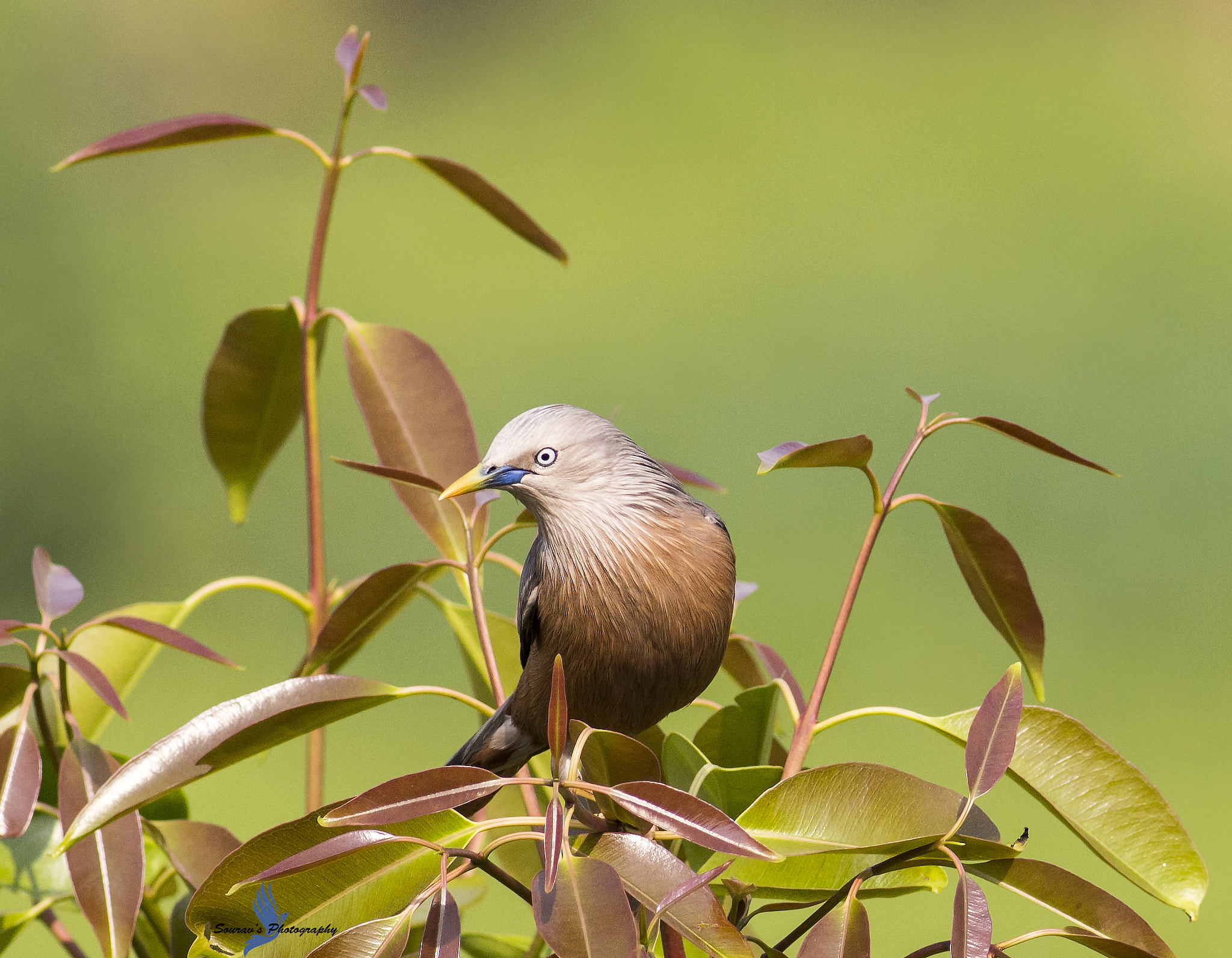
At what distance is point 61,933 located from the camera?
46 centimetres

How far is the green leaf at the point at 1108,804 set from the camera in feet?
1.16

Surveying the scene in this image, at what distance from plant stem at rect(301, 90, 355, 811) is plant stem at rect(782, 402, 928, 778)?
0.74 ft

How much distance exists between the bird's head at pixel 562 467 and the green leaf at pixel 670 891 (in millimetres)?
108

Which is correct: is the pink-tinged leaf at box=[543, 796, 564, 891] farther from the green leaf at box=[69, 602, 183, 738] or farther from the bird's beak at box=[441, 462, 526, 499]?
the green leaf at box=[69, 602, 183, 738]

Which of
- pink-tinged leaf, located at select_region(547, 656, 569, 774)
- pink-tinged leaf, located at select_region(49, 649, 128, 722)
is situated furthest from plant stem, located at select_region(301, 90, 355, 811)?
pink-tinged leaf, located at select_region(547, 656, 569, 774)

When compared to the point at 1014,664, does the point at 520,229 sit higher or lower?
higher

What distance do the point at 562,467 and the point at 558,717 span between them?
0.32 feet

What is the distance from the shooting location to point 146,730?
1.72 meters

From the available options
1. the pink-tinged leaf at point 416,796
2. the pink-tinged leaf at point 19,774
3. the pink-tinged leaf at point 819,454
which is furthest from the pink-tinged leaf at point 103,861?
the pink-tinged leaf at point 819,454

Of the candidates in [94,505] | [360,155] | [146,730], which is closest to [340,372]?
[94,505]

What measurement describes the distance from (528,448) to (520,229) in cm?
20

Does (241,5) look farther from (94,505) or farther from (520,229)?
(520,229)

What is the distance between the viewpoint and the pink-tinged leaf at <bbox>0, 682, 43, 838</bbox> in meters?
0.37

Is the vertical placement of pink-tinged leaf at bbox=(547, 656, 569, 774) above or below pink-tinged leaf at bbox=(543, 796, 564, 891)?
above
